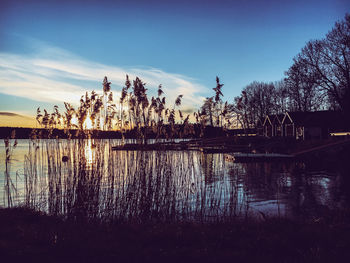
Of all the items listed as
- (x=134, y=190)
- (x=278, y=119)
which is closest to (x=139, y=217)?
(x=134, y=190)

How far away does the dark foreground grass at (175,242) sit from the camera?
439cm

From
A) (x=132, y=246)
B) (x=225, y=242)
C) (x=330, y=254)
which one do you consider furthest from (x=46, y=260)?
(x=330, y=254)

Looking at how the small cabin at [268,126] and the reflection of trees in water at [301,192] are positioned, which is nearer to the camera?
the reflection of trees in water at [301,192]

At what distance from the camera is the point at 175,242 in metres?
5.13

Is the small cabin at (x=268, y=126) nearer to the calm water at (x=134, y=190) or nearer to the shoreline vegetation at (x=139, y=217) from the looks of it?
the calm water at (x=134, y=190)

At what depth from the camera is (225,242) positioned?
16.8 feet

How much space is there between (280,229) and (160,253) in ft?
9.45

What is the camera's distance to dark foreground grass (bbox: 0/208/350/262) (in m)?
4.39

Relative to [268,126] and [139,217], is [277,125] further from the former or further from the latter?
[139,217]

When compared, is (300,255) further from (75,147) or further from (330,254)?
(75,147)

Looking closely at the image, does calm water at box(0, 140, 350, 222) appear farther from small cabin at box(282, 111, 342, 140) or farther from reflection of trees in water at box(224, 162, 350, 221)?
small cabin at box(282, 111, 342, 140)

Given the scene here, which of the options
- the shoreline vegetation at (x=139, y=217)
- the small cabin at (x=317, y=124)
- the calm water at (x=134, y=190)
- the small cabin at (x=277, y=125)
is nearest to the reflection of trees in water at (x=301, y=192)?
the calm water at (x=134, y=190)

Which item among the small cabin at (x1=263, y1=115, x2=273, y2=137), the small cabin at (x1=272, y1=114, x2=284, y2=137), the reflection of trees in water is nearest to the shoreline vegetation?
the reflection of trees in water

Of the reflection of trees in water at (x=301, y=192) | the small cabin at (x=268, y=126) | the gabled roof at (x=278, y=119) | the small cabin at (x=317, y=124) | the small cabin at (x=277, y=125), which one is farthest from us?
the small cabin at (x=268, y=126)
